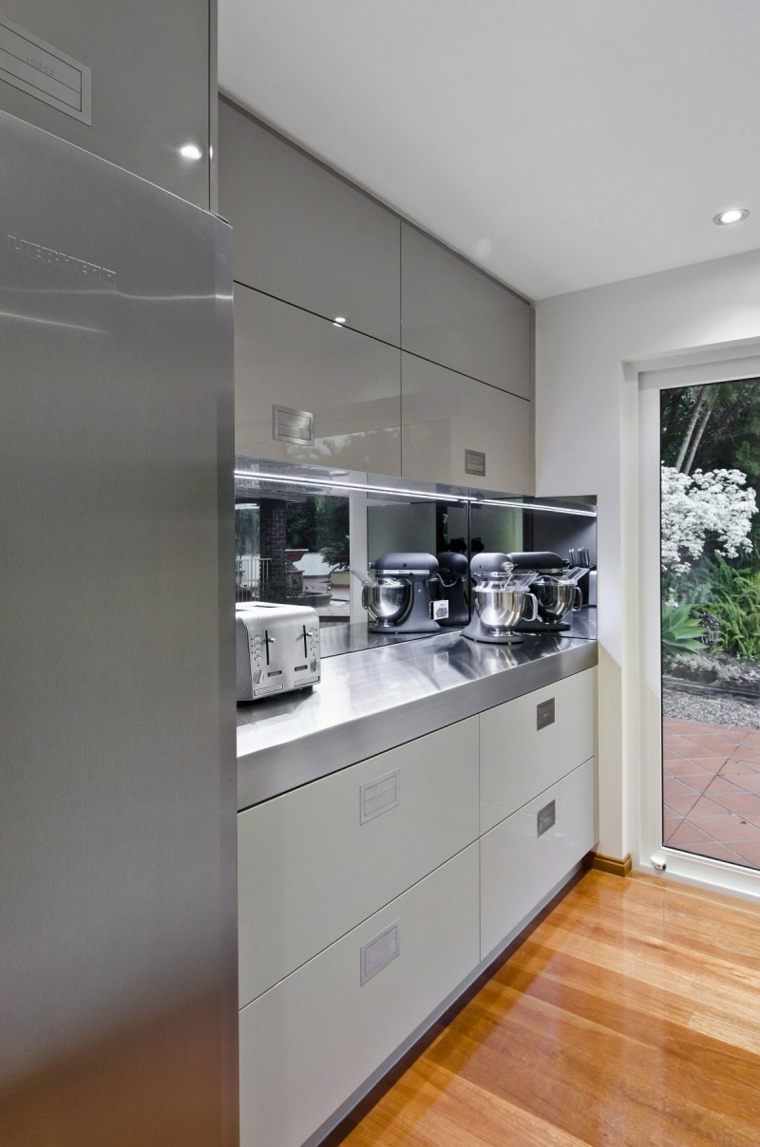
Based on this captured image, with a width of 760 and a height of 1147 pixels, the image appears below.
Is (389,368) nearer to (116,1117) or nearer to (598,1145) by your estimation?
(116,1117)

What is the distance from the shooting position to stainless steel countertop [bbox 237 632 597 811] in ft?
4.21

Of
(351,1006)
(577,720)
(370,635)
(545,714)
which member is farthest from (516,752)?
(351,1006)

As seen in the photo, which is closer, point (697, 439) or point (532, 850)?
point (532, 850)

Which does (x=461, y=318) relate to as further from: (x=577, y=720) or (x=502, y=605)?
(x=577, y=720)

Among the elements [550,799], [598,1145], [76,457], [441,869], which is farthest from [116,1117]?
[550,799]

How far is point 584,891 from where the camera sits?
2639mm

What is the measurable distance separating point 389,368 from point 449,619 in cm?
124

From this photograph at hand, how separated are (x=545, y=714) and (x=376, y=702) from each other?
95cm

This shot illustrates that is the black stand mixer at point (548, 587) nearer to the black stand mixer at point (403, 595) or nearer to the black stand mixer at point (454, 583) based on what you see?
the black stand mixer at point (454, 583)

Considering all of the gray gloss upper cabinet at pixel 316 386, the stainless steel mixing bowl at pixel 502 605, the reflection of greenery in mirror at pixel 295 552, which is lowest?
the stainless steel mixing bowl at pixel 502 605

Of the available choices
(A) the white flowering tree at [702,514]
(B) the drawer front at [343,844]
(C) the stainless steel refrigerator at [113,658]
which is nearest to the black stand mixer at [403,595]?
(B) the drawer front at [343,844]

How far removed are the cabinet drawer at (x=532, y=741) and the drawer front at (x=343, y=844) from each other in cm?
13

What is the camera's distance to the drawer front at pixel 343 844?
125 centimetres

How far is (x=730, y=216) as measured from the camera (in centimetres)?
215
